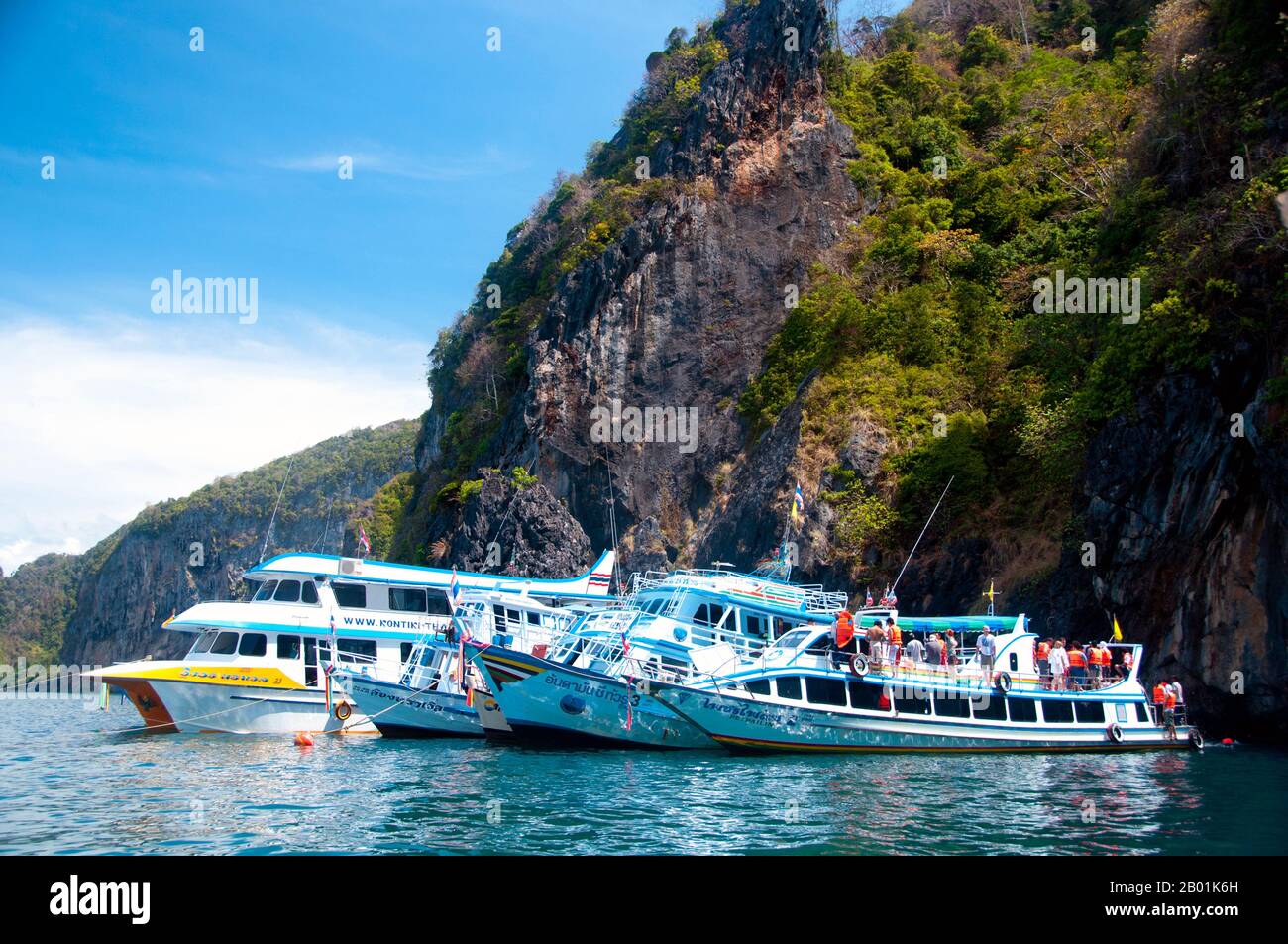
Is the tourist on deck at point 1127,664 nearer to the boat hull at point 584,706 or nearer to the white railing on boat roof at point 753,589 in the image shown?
the white railing on boat roof at point 753,589

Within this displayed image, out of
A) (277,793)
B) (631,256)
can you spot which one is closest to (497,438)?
(631,256)

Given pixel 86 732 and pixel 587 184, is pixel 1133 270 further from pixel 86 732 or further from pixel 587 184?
pixel 587 184

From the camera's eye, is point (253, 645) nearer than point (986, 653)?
No

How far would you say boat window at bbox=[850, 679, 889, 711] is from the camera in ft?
84.8

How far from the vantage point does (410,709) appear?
101 ft

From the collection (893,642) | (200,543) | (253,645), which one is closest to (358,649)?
(253,645)

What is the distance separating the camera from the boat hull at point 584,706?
83.1ft

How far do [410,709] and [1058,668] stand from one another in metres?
19.3

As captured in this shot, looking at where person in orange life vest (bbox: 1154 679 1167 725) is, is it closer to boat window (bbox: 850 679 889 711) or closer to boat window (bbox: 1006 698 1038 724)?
boat window (bbox: 1006 698 1038 724)

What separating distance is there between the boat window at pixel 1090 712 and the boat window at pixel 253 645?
82.4 feet

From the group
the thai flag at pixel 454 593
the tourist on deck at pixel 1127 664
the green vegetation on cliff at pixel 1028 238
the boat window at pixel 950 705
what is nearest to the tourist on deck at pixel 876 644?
the boat window at pixel 950 705

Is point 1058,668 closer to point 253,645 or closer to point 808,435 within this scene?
point 808,435

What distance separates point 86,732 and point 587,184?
50510mm

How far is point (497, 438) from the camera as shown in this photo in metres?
59.7
